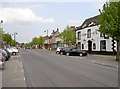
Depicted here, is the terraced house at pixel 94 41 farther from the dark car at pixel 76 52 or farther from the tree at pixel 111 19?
the tree at pixel 111 19

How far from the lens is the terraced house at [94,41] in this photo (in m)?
34.6

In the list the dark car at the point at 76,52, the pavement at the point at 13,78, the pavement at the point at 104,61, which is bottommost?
the pavement at the point at 13,78

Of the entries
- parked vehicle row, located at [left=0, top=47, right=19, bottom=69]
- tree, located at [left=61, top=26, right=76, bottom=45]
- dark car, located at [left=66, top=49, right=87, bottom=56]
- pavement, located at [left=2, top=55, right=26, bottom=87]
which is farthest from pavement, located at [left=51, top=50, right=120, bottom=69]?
tree, located at [left=61, top=26, right=76, bottom=45]

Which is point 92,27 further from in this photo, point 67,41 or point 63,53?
point 67,41

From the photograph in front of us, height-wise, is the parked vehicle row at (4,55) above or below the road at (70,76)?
above

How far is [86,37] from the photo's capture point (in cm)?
4356

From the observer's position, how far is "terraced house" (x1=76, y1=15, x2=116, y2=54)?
113 ft

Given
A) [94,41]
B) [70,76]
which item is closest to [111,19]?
[70,76]

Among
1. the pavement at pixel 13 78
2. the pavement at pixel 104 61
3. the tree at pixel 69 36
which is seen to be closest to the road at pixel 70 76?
the pavement at pixel 13 78

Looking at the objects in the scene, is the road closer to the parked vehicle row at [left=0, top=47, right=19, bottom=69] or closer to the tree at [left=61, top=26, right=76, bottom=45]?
the parked vehicle row at [left=0, top=47, right=19, bottom=69]

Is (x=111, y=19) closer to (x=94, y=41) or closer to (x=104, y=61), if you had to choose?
(x=104, y=61)

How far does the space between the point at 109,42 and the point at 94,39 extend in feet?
18.1

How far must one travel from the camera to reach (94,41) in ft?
131

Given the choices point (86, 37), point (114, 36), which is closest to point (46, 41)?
point (86, 37)
